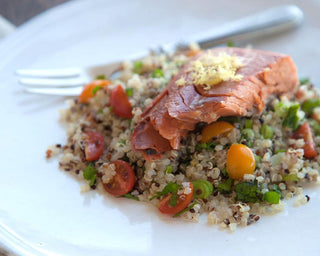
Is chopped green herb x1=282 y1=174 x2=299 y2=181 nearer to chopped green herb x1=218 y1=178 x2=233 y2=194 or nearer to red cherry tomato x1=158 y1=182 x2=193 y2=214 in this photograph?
chopped green herb x1=218 y1=178 x2=233 y2=194

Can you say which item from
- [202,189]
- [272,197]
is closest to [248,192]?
[272,197]

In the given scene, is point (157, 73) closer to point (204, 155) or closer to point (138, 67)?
point (138, 67)

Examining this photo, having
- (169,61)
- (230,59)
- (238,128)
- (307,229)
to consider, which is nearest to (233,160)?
(238,128)

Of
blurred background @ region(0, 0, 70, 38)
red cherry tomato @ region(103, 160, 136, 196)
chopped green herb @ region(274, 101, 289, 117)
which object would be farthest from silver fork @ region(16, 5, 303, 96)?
blurred background @ region(0, 0, 70, 38)

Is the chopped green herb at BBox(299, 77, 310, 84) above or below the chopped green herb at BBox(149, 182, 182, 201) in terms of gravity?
below

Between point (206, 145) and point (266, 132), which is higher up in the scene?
point (206, 145)

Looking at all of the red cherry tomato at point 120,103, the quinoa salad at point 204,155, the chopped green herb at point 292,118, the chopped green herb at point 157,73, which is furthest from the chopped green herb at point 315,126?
the red cherry tomato at point 120,103
